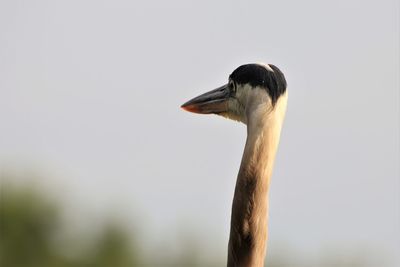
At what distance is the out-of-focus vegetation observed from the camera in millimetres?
35928

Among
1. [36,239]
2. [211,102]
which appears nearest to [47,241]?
[36,239]

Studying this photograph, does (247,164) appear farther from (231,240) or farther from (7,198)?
(7,198)

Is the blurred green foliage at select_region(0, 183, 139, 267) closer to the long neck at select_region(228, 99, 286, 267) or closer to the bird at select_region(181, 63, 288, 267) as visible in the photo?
the bird at select_region(181, 63, 288, 267)

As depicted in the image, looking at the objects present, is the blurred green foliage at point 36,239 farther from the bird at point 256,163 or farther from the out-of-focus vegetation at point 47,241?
the bird at point 256,163

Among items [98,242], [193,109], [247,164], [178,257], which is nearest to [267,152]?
[247,164]

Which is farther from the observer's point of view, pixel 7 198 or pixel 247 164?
pixel 7 198

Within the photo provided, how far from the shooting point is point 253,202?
7.57 m

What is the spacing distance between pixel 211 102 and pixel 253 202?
56.2 inches

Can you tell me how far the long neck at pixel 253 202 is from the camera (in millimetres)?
7527

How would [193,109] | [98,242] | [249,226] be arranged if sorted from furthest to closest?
[98,242]
[193,109]
[249,226]

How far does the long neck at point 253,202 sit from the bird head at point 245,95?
233 mm

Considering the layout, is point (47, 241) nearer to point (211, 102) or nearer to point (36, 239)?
point (36, 239)

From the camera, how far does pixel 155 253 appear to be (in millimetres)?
41625

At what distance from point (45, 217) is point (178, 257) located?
170 inches
